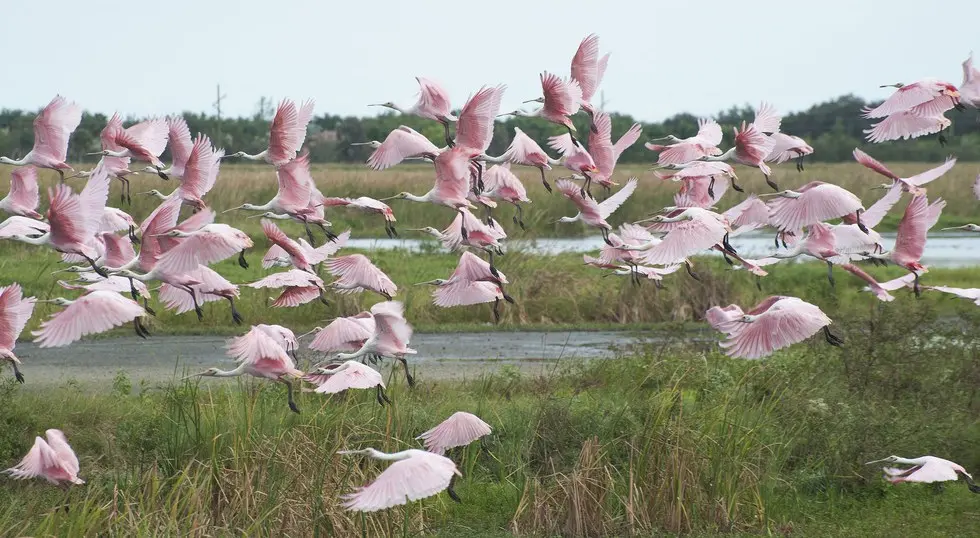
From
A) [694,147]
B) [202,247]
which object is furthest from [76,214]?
[694,147]

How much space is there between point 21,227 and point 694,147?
4.35m

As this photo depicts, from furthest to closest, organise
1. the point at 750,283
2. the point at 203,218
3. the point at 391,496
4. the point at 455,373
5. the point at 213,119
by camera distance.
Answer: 1. the point at 213,119
2. the point at 750,283
3. the point at 455,373
4. the point at 203,218
5. the point at 391,496

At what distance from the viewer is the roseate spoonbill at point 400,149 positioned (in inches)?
323

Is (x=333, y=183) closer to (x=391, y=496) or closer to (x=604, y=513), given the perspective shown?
(x=604, y=513)

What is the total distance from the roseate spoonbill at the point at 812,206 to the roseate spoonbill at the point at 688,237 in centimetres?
37

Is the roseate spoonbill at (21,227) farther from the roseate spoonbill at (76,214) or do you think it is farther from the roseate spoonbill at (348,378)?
the roseate spoonbill at (348,378)

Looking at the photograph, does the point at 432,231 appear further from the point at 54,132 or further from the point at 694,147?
the point at 54,132

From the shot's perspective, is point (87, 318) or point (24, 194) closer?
point (87, 318)

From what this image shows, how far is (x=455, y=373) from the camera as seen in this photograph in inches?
533

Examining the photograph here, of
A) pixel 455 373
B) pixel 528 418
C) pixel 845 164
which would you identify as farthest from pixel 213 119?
pixel 528 418

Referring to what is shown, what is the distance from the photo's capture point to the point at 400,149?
8.27 meters

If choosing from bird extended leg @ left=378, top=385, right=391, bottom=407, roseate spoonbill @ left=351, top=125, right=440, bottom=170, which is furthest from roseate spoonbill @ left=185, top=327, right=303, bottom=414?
roseate spoonbill @ left=351, top=125, right=440, bottom=170

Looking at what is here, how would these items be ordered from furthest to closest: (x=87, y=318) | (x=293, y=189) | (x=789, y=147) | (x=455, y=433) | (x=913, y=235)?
(x=789, y=147)
(x=293, y=189)
(x=913, y=235)
(x=455, y=433)
(x=87, y=318)

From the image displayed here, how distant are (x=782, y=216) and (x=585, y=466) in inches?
81.9
